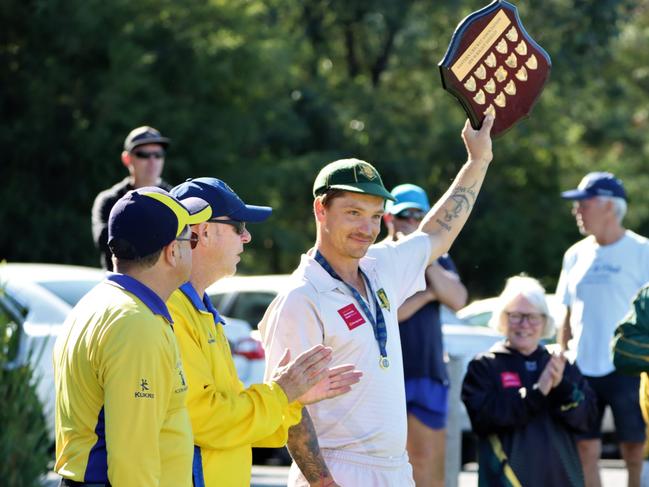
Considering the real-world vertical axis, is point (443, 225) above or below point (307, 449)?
above

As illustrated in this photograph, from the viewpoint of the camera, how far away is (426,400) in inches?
314

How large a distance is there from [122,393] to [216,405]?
0.64 m

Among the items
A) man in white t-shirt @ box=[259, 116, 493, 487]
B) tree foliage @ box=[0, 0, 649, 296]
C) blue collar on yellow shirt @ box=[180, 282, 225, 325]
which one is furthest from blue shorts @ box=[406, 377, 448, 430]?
tree foliage @ box=[0, 0, 649, 296]

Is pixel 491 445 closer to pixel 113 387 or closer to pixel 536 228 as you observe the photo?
pixel 113 387

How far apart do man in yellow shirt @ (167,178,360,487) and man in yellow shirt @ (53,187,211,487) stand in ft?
0.96

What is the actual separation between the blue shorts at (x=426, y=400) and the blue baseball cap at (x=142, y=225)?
12.3 feet

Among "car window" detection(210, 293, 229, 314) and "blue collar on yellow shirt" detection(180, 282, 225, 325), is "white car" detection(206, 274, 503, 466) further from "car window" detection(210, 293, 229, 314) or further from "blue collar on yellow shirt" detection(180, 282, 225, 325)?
"blue collar on yellow shirt" detection(180, 282, 225, 325)

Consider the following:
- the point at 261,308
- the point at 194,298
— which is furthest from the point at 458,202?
the point at 261,308

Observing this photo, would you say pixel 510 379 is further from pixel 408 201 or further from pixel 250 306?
pixel 250 306

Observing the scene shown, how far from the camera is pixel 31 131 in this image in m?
20.5

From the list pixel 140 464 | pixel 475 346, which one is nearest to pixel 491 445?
pixel 140 464

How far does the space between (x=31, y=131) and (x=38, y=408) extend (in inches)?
519

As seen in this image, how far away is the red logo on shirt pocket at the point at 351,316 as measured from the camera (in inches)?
212

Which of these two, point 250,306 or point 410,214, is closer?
point 410,214
